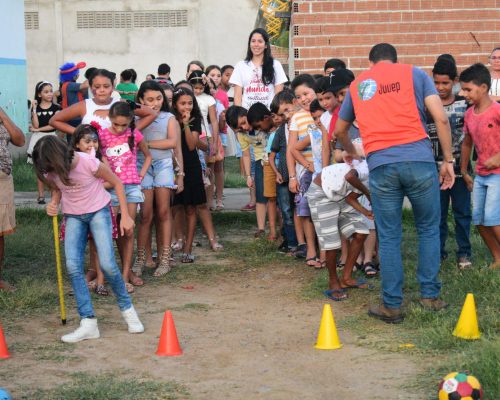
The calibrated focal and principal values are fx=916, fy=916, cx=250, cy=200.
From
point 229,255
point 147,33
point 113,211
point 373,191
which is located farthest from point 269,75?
point 147,33

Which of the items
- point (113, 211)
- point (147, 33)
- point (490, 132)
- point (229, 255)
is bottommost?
point (229, 255)

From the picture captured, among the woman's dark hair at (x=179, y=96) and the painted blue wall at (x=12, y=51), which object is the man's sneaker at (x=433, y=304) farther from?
the painted blue wall at (x=12, y=51)

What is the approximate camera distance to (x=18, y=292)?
7.83m

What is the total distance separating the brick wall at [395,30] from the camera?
11.4 metres

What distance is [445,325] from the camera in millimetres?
6227

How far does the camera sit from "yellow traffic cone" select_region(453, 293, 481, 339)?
5.99 metres

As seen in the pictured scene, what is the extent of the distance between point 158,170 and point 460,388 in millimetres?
4604

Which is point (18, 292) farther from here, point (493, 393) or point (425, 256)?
point (493, 393)

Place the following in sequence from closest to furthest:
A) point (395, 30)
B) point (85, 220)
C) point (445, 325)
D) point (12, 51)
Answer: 1. point (445, 325)
2. point (85, 220)
3. point (395, 30)
4. point (12, 51)

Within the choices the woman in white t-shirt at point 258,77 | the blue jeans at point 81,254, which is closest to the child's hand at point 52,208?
the blue jeans at point 81,254

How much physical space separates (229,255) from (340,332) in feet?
11.0

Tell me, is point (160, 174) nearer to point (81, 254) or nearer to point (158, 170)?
point (158, 170)

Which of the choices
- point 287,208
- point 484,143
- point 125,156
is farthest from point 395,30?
point 125,156

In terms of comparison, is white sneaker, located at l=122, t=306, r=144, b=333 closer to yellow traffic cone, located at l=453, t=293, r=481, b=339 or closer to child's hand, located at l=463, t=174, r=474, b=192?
yellow traffic cone, located at l=453, t=293, r=481, b=339
